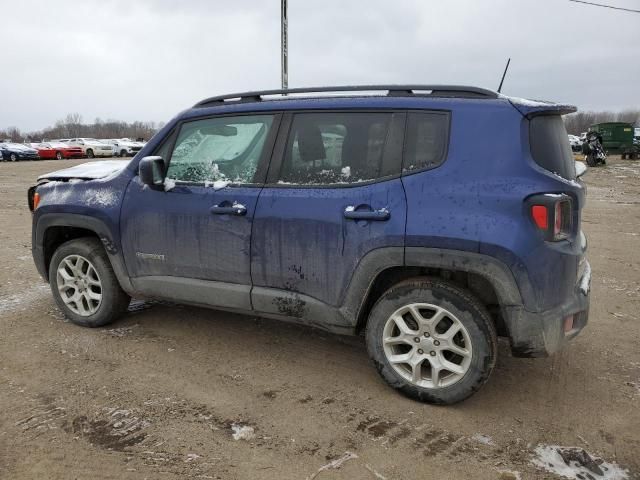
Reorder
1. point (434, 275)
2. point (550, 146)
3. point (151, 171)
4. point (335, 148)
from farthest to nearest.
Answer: point (151, 171), point (335, 148), point (434, 275), point (550, 146)

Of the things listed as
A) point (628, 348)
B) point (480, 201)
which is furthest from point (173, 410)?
point (628, 348)

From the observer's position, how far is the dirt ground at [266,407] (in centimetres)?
251

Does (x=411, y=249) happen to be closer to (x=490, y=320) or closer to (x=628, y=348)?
(x=490, y=320)

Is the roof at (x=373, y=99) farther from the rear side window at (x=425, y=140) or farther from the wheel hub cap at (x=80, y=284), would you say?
the wheel hub cap at (x=80, y=284)

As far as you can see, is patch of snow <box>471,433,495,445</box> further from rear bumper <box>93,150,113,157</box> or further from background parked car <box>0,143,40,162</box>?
rear bumper <box>93,150,113,157</box>

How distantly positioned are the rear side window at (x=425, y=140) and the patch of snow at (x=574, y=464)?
1.61m

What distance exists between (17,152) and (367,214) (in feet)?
119

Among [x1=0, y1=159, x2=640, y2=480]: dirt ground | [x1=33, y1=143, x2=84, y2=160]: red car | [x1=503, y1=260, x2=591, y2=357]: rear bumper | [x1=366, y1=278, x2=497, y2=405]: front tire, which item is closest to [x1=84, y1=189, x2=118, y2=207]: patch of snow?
[x1=0, y1=159, x2=640, y2=480]: dirt ground

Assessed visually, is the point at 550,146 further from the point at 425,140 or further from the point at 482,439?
the point at 482,439

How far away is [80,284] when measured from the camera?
4164mm

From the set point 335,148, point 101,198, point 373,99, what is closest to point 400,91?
point 373,99

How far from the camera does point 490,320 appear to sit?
2871mm

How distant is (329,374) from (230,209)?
1282mm

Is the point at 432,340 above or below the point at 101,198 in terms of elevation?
below
